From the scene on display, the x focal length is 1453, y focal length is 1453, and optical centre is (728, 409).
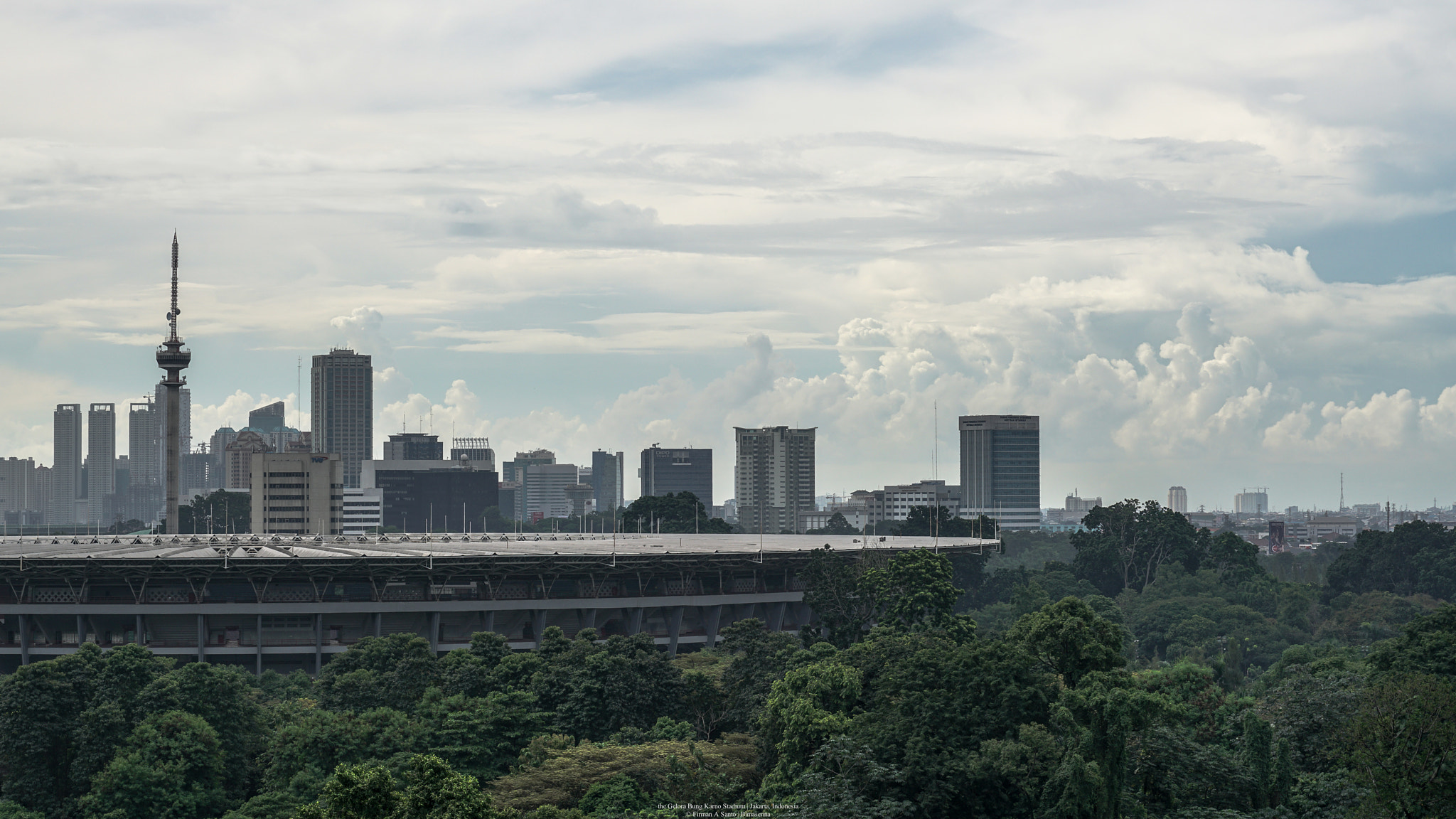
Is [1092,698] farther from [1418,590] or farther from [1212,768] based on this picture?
[1418,590]

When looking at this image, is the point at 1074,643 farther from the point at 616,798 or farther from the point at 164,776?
the point at 164,776

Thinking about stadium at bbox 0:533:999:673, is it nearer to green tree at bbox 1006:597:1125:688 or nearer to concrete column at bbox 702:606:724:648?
concrete column at bbox 702:606:724:648

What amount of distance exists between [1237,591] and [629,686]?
110 meters

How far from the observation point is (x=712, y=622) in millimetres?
131875

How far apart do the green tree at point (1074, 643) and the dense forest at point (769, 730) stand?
3.9 inches

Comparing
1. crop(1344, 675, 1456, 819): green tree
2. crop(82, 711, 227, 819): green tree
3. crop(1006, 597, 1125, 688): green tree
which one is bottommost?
crop(82, 711, 227, 819): green tree

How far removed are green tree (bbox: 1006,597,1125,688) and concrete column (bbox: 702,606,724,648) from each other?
6965 centimetres

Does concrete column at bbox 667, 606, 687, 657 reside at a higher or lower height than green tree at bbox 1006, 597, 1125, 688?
lower

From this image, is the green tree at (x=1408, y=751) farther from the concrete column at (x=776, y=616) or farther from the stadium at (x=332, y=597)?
the concrete column at (x=776, y=616)

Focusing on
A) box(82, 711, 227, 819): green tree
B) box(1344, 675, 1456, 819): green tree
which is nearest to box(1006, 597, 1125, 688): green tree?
box(1344, 675, 1456, 819): green tree

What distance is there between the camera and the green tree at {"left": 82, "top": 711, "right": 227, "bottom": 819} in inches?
2569

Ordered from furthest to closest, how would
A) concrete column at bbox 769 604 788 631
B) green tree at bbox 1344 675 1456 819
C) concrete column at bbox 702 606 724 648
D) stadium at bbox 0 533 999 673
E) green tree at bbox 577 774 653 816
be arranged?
concrete column at bbox 769 604 788 631, concrete column at bbox 702 606 724 648, stadium at bbox 0 533 999 673, green tree at bbox 577 774 653 816, green tree at bbox 1344 675 1456 819

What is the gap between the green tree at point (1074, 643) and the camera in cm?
6197

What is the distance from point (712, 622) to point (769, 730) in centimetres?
6644
